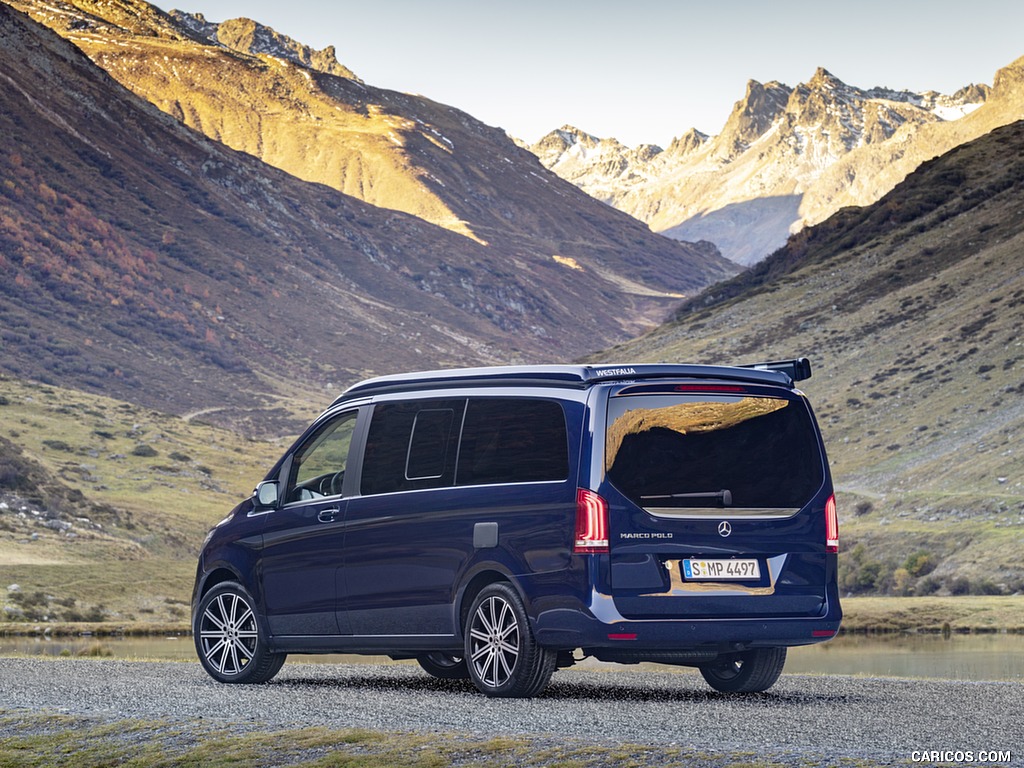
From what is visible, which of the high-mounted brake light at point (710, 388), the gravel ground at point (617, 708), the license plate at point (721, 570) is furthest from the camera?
the high-mounted brake light at point (710, 388)

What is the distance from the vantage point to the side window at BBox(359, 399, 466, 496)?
12945mm

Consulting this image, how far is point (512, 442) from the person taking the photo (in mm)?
12430

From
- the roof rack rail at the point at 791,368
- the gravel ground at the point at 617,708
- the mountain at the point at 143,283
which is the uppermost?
the mountain at the point at 143,283

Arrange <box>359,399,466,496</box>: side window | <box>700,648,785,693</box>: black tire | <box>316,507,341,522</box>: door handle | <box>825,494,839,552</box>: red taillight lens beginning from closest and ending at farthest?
<box>825,494,839,552</box>: red taillight lens < <box>359,399,466,496</box>: side window < <box>700,648,785,693</box>: black tire < <box>316,507,341,522</box>: door handle

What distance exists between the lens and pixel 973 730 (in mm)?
9898

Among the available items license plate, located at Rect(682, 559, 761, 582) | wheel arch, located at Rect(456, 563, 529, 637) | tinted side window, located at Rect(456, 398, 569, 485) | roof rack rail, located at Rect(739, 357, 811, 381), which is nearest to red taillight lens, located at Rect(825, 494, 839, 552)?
license plate, located at Rect(682, 559, 761, 582)

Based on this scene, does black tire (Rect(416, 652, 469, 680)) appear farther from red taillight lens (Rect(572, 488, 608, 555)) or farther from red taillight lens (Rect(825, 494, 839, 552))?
red taillight lens (Rect(825, 494, 839, 552))

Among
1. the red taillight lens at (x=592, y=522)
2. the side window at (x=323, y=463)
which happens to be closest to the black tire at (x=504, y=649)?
the red taillight lens at (x=592, y=522)

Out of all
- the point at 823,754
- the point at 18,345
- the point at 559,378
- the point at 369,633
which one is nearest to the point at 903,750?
the point at 823,754

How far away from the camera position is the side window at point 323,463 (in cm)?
1396

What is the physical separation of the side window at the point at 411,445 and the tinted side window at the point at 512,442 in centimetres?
17

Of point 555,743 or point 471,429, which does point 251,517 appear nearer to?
point 471,429

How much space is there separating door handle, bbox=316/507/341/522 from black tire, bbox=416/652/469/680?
6.45 feet

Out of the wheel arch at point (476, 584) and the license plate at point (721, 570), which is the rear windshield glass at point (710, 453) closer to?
the license plate at point (721, 570)
